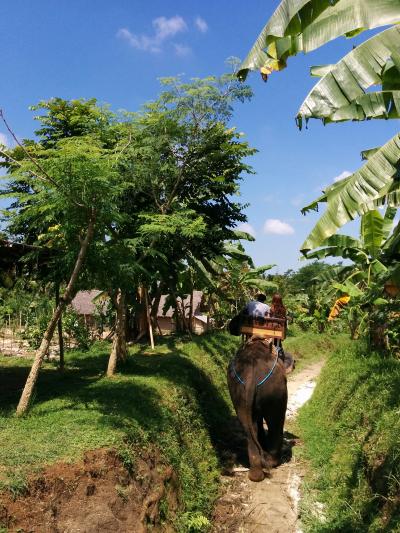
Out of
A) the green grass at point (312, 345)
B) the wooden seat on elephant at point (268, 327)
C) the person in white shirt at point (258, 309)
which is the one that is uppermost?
the person in white shirt at point (258, 309)

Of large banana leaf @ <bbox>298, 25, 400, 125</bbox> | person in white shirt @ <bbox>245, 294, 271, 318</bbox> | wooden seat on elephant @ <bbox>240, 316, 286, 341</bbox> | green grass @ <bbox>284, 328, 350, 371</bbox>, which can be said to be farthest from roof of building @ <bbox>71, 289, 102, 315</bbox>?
large banana leaf @ <bbox>298, 25, 400, 125</bbox>

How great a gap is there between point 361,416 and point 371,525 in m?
3.02

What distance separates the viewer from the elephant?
7.92 meters

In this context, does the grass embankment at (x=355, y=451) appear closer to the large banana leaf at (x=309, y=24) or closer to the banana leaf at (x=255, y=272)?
the large banana leaf at (x=309, y=24)

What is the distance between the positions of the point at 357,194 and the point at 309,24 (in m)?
1.46

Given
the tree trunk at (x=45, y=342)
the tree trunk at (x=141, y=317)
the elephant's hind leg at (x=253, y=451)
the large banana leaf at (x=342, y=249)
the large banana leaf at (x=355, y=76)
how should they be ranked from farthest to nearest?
the tree trunk at (x=141, y=317)
the large banana leaf at (x=342, y=249)
the elephant's hind leg at (x=253, y=451)
the tree trunk at (x=45, y=342)
the large banana leaf at (x=355, y=76)

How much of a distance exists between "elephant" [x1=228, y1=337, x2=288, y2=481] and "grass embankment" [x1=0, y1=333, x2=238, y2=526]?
2.69ft

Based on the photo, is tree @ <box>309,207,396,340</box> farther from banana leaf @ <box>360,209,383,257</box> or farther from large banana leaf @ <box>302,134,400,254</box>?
large banana leaf @ <box>302,134,400,254</box>

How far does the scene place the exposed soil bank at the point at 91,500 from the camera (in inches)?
187

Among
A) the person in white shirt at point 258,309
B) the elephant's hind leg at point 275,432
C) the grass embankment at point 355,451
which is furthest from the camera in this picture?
the person in white shirt at point 258,309

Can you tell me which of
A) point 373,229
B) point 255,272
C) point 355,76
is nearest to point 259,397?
point 373,229

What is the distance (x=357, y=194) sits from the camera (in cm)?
443

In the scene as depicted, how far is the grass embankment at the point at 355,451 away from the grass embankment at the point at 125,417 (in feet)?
5.49

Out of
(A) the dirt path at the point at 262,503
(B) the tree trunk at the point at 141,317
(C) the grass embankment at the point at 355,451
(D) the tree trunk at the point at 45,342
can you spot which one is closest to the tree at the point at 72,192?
(D) the tree trunk at the point at 45,342
